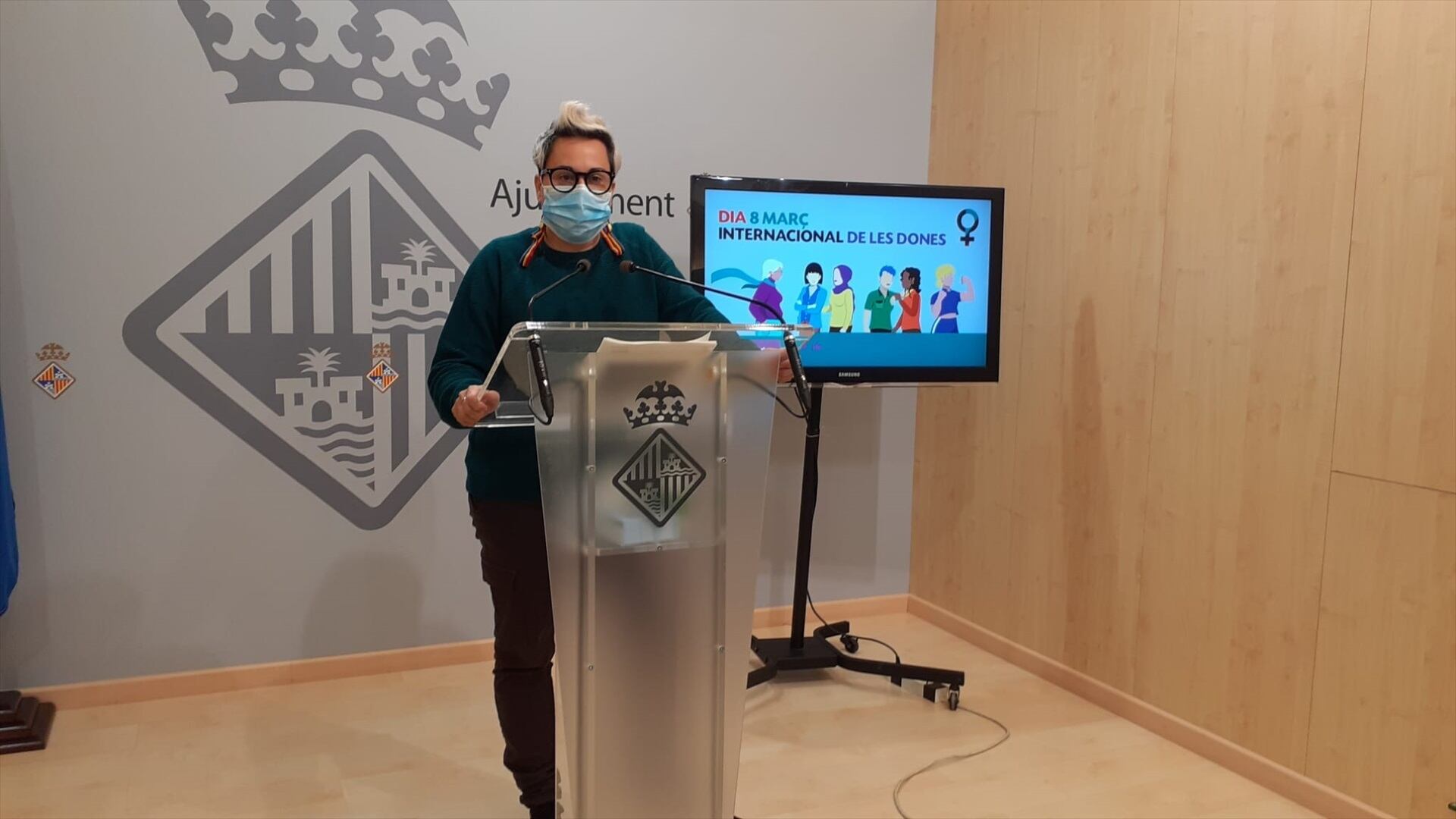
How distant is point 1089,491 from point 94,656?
3.20 meters

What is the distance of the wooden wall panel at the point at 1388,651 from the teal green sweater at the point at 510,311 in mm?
1886

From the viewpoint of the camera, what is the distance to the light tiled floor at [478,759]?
2.52 meters

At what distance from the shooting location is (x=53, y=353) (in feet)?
9.61

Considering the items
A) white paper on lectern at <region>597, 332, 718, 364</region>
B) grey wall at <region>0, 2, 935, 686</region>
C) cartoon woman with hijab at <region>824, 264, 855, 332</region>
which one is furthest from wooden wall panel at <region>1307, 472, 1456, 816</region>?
grey wall at <region>0, 2, 935, 686</region>

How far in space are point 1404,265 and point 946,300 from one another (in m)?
1.29

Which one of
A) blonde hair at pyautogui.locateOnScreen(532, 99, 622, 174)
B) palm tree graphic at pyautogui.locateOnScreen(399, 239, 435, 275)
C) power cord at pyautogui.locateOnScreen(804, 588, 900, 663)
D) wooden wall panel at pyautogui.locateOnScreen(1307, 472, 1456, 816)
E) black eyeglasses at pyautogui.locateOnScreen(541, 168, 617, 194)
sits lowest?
power cord at pyautogui.locateOnScreen(804, 588, 900, 663)

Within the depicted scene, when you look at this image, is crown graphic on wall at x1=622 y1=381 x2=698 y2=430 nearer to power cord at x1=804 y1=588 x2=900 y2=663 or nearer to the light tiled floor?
the light tiled floor

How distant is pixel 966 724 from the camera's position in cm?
306

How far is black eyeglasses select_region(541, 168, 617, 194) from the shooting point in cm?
202

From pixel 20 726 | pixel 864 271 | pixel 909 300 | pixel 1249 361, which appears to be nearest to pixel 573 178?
pixel 864 271

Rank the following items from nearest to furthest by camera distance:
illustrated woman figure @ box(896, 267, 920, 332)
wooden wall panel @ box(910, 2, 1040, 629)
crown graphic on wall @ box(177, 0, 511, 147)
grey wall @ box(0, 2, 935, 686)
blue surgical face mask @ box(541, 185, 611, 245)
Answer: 1. blue surgical face mask @ box(541, 185, 611, 245)
2. grey wall @ box(0, 2, 935, 686)
3. crown graphic on wall @ box(177, 0, 511, 147)
4. illustrated woman figure @ box(896, 267, 920, 332)
5. wooden wall panel @ box(910, 2, 1040, 629)

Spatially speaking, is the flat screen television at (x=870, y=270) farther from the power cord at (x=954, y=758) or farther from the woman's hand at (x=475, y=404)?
the woman's hand at (x=475, y=404)

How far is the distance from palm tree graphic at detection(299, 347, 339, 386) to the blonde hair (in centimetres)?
145

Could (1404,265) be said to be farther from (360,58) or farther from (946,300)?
(360,58)
